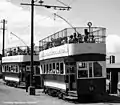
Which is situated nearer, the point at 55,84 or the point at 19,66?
the point at 55,84

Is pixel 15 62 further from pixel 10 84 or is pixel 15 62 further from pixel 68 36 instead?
pixel 68 36

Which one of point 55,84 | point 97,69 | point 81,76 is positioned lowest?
point 55,84

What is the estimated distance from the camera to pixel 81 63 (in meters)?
18.9

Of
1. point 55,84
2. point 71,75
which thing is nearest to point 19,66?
point 55,84

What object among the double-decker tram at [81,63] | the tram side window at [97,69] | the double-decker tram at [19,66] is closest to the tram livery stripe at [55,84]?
the double-decker tram at [81,63]

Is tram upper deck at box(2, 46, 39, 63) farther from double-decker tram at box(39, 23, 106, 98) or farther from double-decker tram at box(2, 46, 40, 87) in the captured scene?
double-decker tram at box(39, 23, 106, 98)

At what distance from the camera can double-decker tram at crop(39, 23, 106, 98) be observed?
18.7 metres

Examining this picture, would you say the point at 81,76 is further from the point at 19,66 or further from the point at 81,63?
the point at 19,66

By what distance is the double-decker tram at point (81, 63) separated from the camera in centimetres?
1866

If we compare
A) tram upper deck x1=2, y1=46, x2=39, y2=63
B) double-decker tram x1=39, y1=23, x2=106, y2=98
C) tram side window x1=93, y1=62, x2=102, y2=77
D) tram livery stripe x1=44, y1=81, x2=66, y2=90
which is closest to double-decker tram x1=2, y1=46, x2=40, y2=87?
tram upper deck x1=2, y1=46, x2=39, y2=63

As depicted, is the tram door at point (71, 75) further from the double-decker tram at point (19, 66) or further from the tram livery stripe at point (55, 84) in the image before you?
the double-decker tram at point (19, 66)

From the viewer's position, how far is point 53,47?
74.8ft

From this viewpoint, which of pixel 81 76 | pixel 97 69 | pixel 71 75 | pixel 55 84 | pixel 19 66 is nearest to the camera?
pixel 81 76

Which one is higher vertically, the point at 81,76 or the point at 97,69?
the point at 97,69
